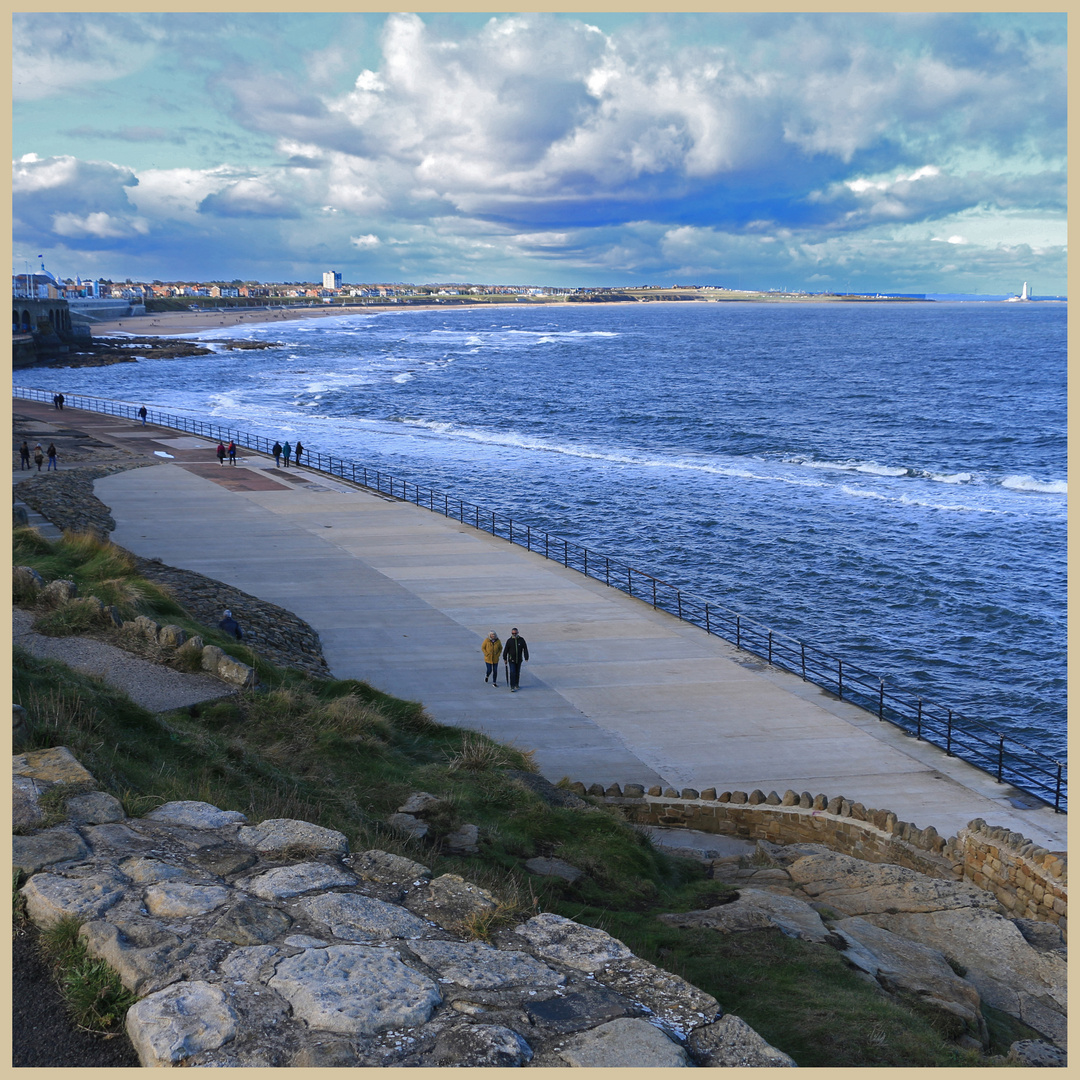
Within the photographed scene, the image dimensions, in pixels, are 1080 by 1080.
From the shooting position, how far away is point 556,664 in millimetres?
18375

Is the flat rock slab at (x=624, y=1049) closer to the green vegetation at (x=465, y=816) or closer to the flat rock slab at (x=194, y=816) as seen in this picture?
the green vegetation at (x=465, y=816)

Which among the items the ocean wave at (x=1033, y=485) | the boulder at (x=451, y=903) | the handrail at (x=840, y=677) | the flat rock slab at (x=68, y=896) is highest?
the ocean wave at (x=1033, y=485)

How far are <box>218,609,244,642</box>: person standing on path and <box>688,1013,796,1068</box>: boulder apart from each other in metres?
13.3

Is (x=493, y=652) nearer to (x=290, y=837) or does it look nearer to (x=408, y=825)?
(x=408, y=825)

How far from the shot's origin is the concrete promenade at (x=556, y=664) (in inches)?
548

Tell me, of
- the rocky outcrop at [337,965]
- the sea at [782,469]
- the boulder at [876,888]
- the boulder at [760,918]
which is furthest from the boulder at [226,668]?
the sea at [782,469]

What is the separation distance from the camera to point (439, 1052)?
13.4ft

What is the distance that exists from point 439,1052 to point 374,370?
11184 cm

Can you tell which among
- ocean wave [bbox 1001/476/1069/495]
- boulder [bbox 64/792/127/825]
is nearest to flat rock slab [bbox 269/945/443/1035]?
boulder [bbox 64/792/127/825]

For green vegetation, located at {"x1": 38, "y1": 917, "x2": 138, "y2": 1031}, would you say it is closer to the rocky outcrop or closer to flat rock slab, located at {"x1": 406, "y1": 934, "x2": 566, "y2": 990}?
the rocky outcrop

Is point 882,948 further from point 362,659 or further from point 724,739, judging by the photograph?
point 362,659

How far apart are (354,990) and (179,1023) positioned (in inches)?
30.6

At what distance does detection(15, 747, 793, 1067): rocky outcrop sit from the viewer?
413 centimetres

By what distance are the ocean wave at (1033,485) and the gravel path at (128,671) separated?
148 ft
